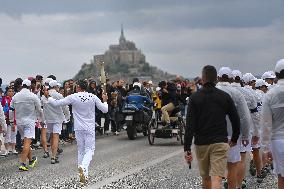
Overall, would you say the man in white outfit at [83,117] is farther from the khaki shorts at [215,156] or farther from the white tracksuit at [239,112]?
the khaki shorts at [215,156]

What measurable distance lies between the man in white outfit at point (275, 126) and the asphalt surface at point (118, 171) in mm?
3276

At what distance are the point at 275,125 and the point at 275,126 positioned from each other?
0.01 metres

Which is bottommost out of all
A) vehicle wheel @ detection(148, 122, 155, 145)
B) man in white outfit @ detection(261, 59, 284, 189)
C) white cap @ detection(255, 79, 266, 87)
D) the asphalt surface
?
the asphalt surface

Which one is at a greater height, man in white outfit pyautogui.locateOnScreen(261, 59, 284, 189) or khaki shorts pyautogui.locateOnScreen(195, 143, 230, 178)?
man in white outfit pyautogui.locateOnScreen(261, 59, 284, 189)

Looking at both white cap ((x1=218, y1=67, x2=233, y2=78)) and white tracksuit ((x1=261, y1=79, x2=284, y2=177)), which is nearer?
white tracksuit ((x1=261, y1=79, x2=284, y2=177))

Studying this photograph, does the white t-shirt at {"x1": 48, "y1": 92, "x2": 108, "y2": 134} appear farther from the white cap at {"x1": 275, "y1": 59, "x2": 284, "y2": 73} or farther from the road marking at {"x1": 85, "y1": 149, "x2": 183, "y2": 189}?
the white cap at {"x1": 275, "y1": 59, "x2": 284, "y2": 73}

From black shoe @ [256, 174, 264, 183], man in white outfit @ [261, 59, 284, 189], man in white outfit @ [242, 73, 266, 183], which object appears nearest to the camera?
man in white outfit @ [261, 59, 284, 189]

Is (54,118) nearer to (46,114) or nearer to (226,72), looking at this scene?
(46,114)

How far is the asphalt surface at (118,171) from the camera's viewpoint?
1064cm

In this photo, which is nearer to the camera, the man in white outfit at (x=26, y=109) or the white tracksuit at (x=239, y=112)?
the white tracksuit at (x=239, y=112)

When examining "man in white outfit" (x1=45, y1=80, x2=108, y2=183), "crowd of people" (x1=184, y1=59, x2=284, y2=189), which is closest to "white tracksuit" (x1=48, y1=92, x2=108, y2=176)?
"man in white outfit" (x1=45, y1=80, x2=108, y2=183)

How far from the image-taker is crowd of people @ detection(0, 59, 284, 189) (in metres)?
6.99

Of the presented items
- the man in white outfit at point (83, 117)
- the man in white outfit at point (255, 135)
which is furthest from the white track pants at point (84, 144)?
the man in white outfit at point (255, 135)

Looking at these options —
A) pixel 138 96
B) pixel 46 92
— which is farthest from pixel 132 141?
pixel 46 92
